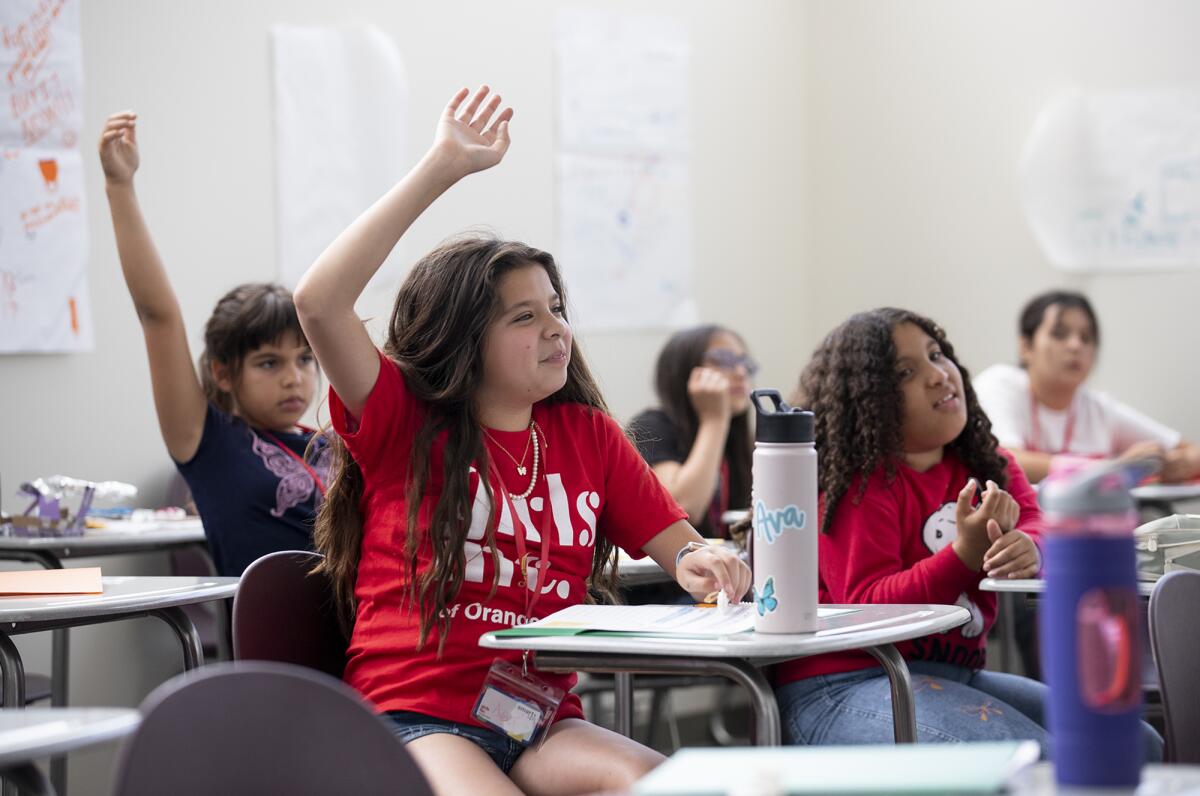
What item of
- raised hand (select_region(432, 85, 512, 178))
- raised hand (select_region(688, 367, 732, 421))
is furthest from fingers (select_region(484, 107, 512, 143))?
raised hand (select_region(688, 367, 732, 421))

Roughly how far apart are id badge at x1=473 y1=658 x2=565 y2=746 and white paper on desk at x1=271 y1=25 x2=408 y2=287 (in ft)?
7.82

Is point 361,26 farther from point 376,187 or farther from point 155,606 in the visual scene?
point 155,606

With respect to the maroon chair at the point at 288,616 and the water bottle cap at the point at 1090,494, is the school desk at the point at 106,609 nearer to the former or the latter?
the maroon chair at the point at 288,616

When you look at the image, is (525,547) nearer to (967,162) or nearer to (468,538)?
(468,538)

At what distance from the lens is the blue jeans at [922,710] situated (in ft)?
6.33

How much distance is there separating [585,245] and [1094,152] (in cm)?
166

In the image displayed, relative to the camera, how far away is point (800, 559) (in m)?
1.40

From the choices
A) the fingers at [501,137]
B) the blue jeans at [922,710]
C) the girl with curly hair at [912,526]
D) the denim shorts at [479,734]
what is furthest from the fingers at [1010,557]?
the fingers at [501,137]

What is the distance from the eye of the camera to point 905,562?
219cm

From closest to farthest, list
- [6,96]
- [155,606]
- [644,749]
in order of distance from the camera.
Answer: [644,749] < [155,606] < [6,96]

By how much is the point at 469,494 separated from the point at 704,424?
1.71 m

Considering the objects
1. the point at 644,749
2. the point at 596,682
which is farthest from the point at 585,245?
the point at 644,749

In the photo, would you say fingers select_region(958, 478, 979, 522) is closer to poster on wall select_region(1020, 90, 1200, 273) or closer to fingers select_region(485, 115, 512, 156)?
fingers select_region(485, 115, 512, 156)

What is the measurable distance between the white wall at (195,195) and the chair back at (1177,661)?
8.60 feet
